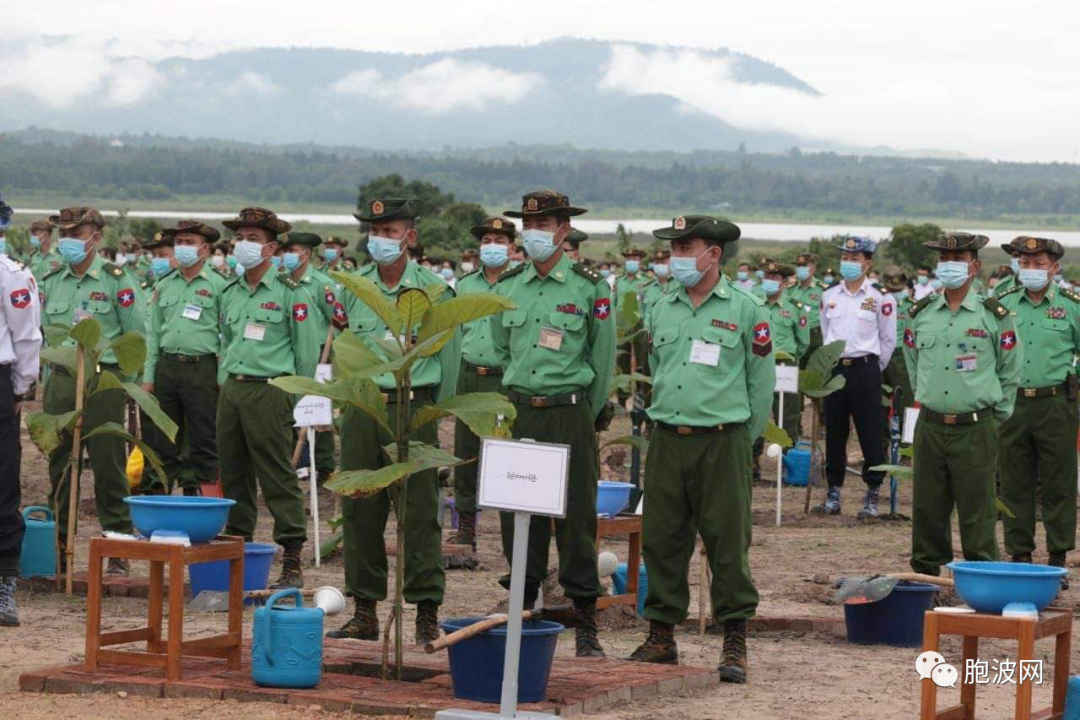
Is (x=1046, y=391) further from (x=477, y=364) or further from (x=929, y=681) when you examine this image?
(x=929, y=681)

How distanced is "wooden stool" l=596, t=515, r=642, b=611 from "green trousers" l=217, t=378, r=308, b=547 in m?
2.00

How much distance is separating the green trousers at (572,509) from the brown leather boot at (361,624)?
78 cm

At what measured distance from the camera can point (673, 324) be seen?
8562 mm

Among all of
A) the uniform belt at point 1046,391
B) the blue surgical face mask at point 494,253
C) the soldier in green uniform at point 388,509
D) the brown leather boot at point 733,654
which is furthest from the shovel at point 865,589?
the blue surgical face mask at point 494,253

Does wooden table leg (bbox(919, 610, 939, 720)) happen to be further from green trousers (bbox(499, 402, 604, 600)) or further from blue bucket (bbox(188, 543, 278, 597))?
blue bucket (bbox(188, 543, 278, 597))

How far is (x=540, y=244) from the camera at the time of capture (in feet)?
28.3

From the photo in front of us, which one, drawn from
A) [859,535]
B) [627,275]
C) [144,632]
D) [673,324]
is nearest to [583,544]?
[673,324]

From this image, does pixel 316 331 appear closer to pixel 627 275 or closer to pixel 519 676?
pixel 519 676

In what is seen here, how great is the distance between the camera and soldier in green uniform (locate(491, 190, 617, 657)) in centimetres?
859

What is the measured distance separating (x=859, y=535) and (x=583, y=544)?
623 centimetres

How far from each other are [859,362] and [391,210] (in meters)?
7.15

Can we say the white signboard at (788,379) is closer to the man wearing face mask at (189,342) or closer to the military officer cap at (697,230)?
the man wearing face mask at (189,342)

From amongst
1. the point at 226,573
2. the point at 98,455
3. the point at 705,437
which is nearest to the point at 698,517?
the point at 705,437

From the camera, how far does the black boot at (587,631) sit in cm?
864
